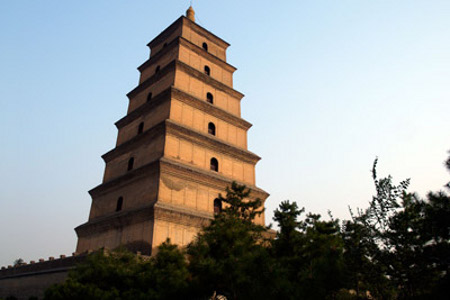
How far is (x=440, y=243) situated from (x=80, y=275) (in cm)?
933

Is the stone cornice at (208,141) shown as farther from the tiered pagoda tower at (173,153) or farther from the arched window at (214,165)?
the arched window at (214,165)

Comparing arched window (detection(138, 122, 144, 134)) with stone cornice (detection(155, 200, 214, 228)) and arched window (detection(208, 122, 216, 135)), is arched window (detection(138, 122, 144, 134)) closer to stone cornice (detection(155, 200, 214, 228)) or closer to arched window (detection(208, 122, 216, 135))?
arched window (detection(208, 122, 216, 135))

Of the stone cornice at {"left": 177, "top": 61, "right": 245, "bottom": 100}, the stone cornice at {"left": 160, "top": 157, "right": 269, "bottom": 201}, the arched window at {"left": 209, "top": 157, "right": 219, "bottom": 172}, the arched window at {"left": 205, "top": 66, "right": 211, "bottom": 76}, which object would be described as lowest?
the stone cornice at {"left": 160, "top": 157, "right": 269, "bottom": 201}

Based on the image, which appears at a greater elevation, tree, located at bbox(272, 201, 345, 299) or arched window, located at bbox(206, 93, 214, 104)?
arched window, located at bbox(206, 93, 214, 104)

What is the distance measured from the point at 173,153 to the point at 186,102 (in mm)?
3563

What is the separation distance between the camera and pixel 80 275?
384 inches

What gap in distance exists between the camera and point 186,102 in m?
18.6

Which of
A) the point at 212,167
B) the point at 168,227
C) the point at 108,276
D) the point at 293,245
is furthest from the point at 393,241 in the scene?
the point at 212,167

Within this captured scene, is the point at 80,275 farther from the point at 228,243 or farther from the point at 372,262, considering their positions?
the point at 372,262

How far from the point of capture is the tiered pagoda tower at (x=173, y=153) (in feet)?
48.7

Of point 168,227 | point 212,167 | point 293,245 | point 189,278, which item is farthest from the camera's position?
point 212,167

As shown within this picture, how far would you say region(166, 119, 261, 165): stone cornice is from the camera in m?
16.9

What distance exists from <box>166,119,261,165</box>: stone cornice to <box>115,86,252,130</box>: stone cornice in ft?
6.13

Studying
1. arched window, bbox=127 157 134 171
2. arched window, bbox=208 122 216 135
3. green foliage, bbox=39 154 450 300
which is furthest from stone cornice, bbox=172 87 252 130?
green foliage, bbox=39 154 450 300
